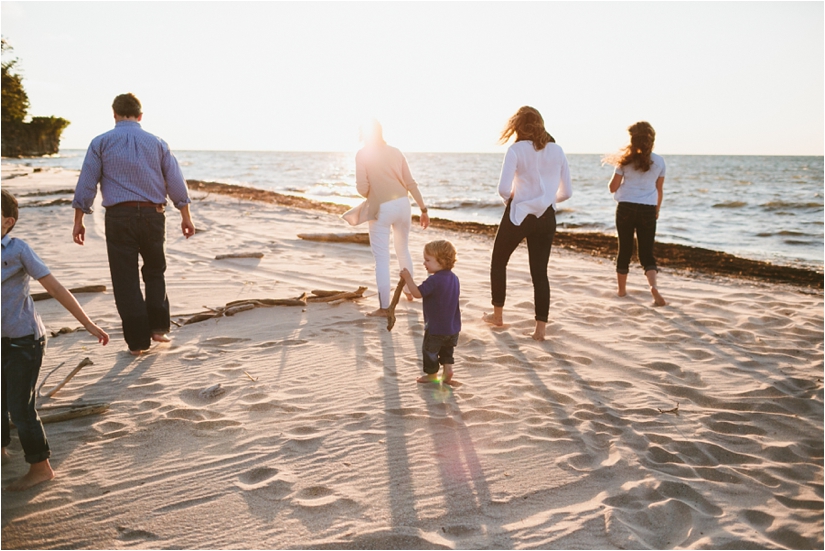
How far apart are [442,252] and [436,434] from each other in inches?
48.1

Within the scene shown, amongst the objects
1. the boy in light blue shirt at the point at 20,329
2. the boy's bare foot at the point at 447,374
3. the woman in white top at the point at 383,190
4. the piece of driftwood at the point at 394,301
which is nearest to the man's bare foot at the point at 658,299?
the woman in white top at the point at 383,190

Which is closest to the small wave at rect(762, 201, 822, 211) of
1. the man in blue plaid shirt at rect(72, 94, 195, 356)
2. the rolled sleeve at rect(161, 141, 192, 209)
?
the rolled sleeve at rect(161, 141, 192, 209)

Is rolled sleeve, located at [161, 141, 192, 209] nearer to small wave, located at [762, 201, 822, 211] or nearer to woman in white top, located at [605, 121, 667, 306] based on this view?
woman in white top, located at [605, 121, 667, 306]

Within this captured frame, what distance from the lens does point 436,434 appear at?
3666 mm

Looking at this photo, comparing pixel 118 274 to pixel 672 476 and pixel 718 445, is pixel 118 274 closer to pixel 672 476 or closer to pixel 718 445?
pixel 672 476

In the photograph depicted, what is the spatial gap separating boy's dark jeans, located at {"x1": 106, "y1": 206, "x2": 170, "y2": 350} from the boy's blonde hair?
2369 mm

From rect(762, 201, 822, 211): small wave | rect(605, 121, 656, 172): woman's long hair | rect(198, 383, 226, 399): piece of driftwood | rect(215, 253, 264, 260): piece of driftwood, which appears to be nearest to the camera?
rect(198, 383, 226, 399): piece of driftwood

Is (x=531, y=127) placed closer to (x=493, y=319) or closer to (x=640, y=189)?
(x=493, y=319)

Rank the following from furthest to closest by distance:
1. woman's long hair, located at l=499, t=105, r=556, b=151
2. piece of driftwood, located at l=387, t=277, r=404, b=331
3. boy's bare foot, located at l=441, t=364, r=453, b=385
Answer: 1. woman's long hair, located at l=499, t=105, r=556, b=151
2. boy's bare foot, located at l=441, t=364, r=453, b=385
3. piece of driftwood, located at l=387, t=277, r=404, b=331

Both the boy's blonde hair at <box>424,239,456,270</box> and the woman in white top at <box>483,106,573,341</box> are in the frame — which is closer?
the boy's blonde hair at <box>424,239,456,270</box>

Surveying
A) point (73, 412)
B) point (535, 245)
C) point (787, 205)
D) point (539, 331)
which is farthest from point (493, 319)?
point (787, 205)

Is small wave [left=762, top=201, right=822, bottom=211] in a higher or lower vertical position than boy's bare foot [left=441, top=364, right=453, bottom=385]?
higher

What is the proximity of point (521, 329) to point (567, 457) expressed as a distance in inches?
99.0

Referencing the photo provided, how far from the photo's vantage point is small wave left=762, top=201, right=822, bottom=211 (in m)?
22.2
